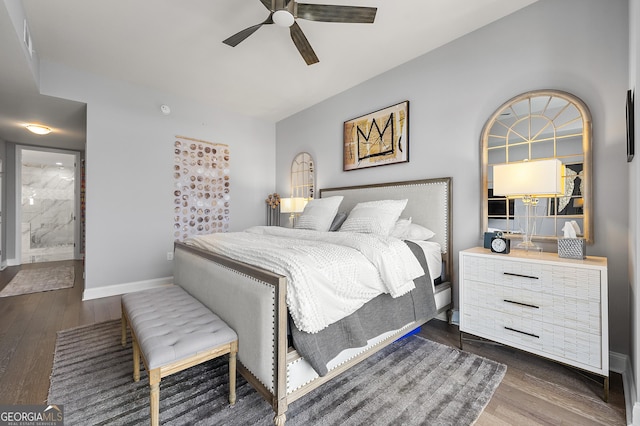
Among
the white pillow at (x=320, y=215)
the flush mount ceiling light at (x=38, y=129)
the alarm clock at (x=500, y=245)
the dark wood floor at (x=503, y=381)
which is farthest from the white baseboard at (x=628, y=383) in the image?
the flush mount ceiling light at (x=38, y=129)

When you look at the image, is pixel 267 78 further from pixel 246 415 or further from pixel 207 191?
pixel 246 415

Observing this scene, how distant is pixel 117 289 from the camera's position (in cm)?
353

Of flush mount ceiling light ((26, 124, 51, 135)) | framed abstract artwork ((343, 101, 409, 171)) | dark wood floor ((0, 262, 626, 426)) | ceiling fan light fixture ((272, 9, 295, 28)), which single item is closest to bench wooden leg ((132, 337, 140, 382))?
dark wood floor ((0, 262, 626, 426))

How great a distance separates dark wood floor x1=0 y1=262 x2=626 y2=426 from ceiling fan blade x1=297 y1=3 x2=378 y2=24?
2.55 metres

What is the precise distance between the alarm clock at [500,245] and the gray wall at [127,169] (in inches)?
153

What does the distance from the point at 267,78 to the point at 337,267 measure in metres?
2.87

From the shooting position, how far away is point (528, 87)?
7.45 feet

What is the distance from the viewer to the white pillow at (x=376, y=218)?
260cm

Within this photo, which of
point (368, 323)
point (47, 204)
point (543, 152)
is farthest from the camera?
point (47, 204)

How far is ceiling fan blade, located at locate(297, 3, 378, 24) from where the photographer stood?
1.91m

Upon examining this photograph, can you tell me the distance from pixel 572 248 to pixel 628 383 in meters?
0.80

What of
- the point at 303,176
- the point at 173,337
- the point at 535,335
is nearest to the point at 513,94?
the point at 535,335

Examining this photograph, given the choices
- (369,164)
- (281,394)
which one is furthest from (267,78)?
(281,394)

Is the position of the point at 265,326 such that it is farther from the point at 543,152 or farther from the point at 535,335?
the point at 543,152
